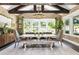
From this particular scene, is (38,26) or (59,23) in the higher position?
(59,23)

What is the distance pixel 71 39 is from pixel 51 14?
304 centimetres

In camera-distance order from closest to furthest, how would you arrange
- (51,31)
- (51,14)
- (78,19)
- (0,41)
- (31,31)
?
(0,41), (78,19), (31,31), (51,31), (51,14)

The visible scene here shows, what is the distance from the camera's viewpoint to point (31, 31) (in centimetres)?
1078

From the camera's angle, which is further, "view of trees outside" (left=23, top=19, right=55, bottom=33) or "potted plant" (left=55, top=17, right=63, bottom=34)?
"potted plant" (left=55, top=17, right=63, bottom=34)

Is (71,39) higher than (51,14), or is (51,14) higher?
(51,14)

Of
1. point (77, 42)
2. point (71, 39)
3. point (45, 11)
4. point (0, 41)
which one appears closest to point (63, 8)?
→ point (45, 11)

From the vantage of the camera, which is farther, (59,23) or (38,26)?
(59,23)

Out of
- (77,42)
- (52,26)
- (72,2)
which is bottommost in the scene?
(77,42)

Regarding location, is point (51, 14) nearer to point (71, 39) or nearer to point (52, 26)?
point (52, 26)

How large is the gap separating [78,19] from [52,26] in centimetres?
298

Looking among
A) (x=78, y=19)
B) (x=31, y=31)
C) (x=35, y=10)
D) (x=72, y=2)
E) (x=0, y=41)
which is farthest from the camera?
(x=35, y=10)

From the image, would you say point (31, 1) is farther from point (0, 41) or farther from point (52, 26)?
point (52, 26)

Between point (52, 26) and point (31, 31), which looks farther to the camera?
point (52, 26)

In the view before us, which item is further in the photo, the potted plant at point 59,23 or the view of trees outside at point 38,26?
the potted plant at point 59,23
